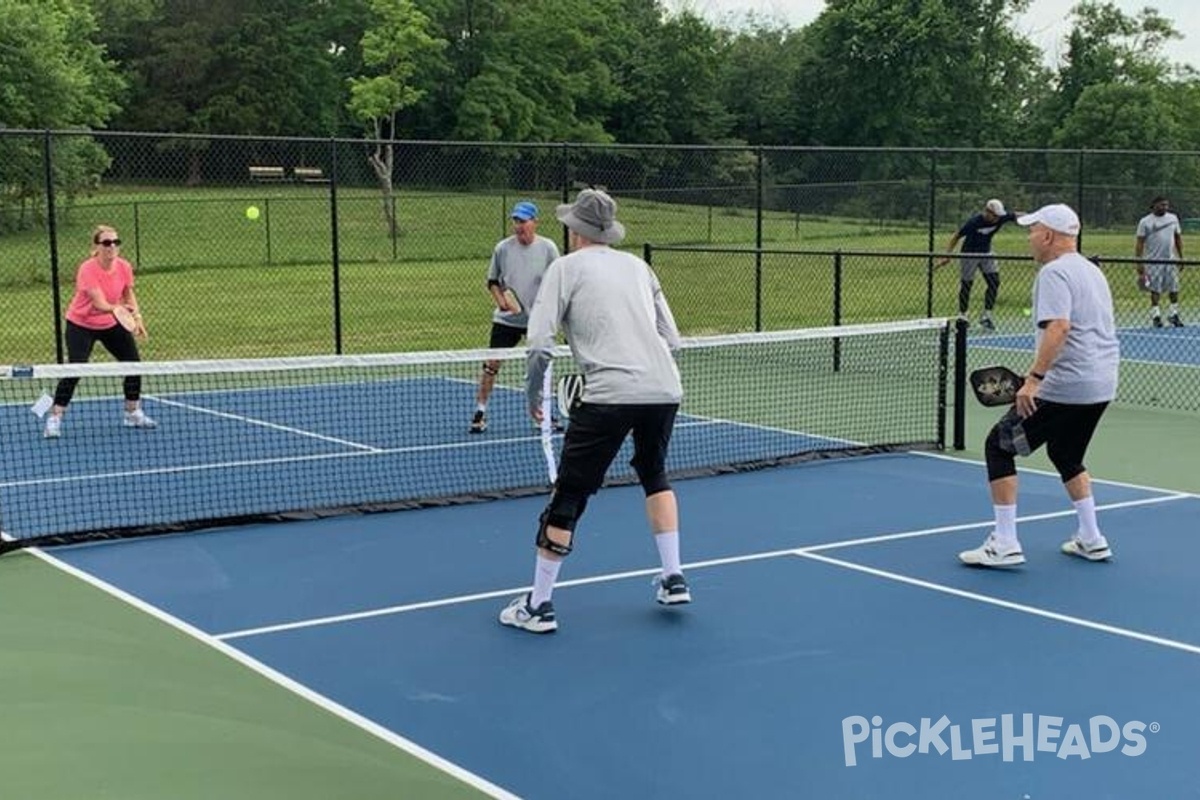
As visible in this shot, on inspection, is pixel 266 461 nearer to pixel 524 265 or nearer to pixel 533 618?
pixel 524 265

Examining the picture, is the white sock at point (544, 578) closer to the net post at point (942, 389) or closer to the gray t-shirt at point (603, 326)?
the gray t-shirt at point (603, 326)

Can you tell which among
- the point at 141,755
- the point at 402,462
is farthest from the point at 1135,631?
the point at 402,462

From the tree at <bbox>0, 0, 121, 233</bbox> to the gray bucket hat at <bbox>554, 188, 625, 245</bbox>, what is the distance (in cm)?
1698

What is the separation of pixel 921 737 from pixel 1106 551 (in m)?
2.95

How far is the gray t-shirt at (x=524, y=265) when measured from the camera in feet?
37.4

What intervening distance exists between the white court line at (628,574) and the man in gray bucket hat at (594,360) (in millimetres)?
560

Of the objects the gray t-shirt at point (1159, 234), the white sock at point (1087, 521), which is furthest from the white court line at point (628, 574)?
the gray t-shirt at point (1159, 234)

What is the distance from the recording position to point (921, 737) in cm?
518

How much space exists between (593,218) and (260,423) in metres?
7.01

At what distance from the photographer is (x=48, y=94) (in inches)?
1548

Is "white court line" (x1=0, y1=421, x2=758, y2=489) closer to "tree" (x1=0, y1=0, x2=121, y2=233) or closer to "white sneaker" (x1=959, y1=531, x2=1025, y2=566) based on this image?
"white sneaker" (x1=959, y1=531, x2=1025, y2=566)

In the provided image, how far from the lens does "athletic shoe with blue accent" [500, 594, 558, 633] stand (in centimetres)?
648

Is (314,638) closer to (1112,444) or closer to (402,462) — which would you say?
(402,462)

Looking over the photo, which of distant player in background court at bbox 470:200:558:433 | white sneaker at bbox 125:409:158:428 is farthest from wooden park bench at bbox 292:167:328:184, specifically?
distant player in background court at bbox 470:200:558:433
